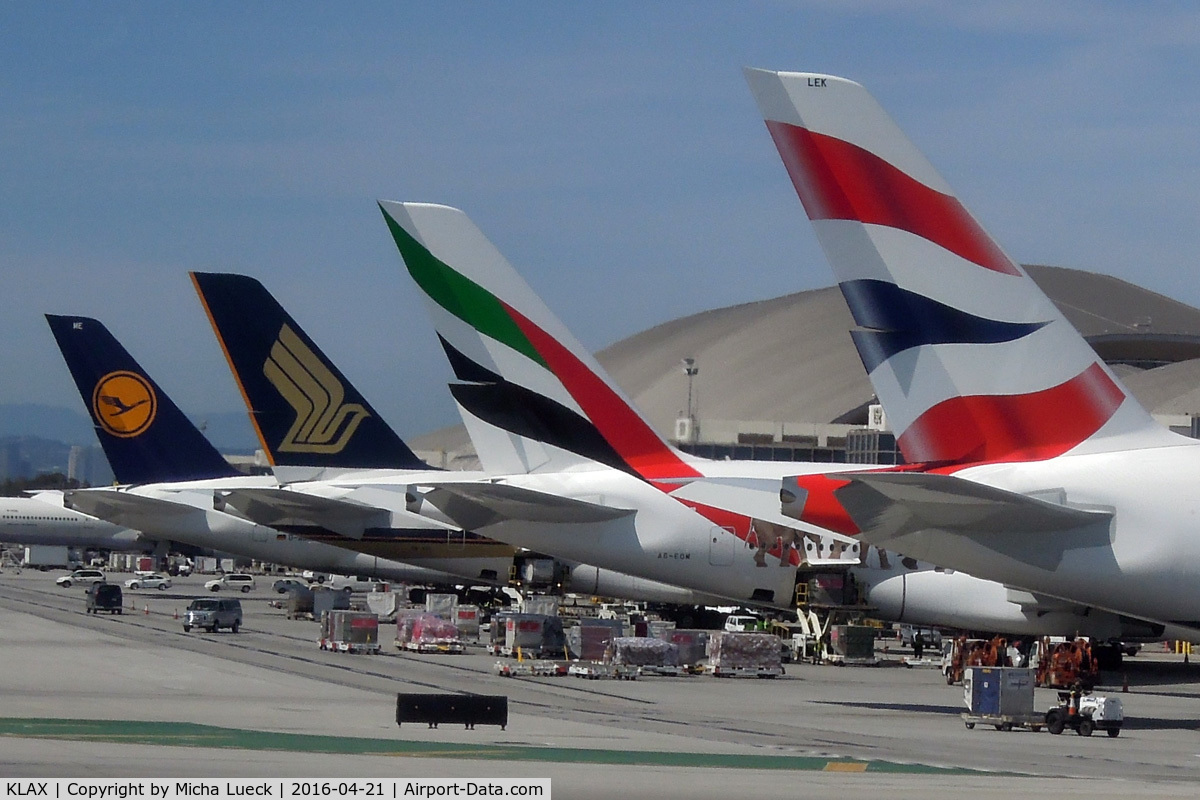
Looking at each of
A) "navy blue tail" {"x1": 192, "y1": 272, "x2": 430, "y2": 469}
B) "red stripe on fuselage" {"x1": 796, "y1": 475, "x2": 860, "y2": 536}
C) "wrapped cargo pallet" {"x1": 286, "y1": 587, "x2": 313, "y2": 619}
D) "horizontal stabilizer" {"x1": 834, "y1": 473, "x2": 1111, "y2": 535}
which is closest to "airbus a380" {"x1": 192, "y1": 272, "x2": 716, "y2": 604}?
"navy blue tail" {"x1": 192, "y1": 272, "x2": 430, "y2": 469}

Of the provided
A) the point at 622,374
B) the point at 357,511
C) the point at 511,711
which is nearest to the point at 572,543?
the point at 511,711

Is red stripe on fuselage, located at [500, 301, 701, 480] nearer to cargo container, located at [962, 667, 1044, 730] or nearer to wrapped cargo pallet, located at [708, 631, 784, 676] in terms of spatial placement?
wrapped cargo pallet, located at [708, 631, 784, 676]

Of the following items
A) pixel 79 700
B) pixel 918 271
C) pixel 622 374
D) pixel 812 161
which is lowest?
pixel 79 700

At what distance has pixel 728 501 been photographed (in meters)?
30.1

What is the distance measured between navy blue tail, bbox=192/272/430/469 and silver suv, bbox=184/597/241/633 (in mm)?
5418

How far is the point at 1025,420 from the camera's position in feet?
78.7

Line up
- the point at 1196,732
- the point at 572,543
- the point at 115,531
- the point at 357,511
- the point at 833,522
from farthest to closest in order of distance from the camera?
the point at 115,531
the point at 357,511
the point at 572,543
the point at 1196,732
the point at 833,522

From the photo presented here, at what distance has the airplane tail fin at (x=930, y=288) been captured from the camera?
23812mm

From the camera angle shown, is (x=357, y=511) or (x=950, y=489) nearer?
(x=950, y=489)

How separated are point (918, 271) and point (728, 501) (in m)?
7.61

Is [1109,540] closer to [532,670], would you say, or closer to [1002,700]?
[1002,700]

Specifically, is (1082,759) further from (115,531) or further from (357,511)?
(115,531)

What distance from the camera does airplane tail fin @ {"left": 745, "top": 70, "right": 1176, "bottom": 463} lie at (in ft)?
78.1

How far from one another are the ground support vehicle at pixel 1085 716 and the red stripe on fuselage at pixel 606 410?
15.0 meters
